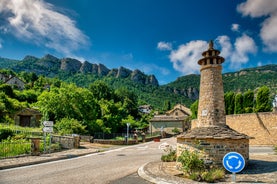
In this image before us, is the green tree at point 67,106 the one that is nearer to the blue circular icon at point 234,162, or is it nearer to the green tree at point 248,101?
the green tree at point 248,101

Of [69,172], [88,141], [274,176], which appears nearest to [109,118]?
[88,141]

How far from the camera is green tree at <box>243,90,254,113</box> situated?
2920 centimetres

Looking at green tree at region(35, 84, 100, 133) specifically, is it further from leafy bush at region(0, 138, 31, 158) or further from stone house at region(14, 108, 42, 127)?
leafy bush at region(0, 138, 31, 158)

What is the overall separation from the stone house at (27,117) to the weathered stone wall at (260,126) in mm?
31341

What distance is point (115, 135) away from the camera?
129 ft

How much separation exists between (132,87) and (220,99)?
13013 centimetres

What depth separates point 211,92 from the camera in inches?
476

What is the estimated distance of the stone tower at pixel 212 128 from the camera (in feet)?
34.4

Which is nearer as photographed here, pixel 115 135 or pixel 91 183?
pixel 91 183

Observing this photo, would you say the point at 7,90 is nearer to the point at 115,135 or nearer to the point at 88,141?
the point at 115,135

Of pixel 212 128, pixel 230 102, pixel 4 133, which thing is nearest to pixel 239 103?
pixel 230 102

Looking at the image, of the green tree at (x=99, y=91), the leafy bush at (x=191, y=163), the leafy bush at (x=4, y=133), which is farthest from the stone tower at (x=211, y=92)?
the green tree at (x=99, y=91)

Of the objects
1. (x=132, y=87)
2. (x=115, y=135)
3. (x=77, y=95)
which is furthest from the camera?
(x=132, y=87)

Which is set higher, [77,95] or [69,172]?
[77,95]
